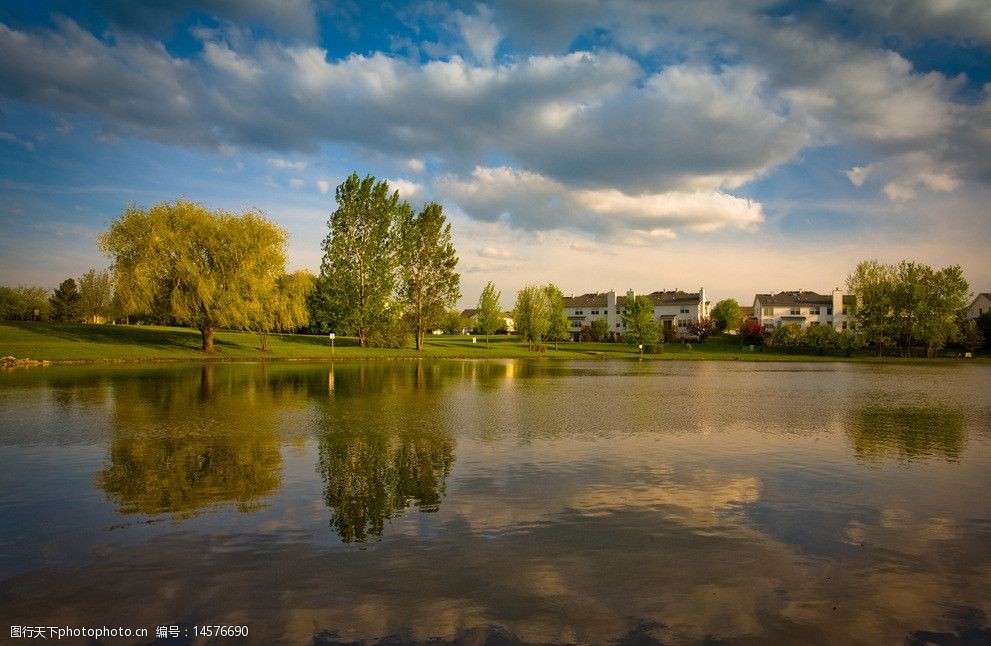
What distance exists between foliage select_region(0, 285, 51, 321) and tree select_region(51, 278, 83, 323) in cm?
680

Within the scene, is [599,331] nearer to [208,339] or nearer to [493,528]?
[208,339]

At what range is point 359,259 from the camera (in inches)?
2926

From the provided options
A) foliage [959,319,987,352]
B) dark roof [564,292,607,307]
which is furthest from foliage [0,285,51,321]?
foliage [959,319,987,352]

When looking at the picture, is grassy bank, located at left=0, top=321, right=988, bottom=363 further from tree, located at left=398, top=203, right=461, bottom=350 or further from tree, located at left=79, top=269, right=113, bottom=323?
tree, located at left=79, top=269, right=113, bottom=323

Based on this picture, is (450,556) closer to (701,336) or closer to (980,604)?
(980,604)

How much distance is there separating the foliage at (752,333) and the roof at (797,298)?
30.4 metres

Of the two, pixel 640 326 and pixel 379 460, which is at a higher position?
pixel 640 326

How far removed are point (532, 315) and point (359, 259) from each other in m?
31.3

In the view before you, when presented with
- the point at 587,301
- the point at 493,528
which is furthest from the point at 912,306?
the point at 493,528

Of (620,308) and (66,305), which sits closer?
(66,305)

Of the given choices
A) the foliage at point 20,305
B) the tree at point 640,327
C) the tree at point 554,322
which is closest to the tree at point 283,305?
the tree at point 554,322

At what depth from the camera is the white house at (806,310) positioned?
472ft

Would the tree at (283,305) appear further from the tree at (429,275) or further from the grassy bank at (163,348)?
the tree at (429,275)

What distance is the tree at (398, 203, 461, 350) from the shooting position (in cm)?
→ 8006
